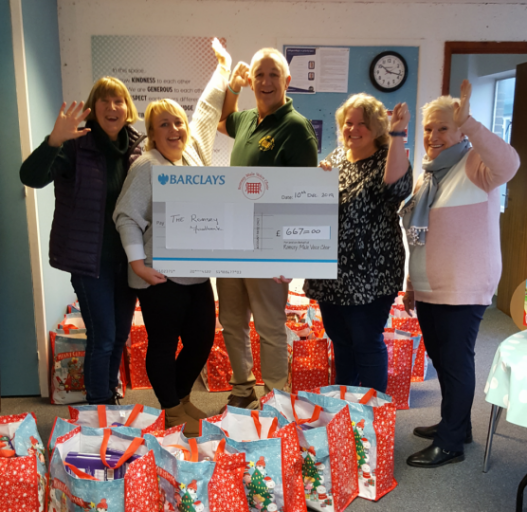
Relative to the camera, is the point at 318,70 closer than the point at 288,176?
No

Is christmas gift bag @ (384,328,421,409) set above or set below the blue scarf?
below

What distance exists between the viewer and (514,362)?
1.65 m

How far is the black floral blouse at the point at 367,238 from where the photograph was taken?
1.92m

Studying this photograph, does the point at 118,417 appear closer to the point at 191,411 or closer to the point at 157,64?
the point at 191,411

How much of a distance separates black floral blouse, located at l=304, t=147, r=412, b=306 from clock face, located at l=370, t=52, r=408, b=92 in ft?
5.68

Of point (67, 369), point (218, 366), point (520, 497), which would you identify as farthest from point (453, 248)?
point (67, 369)

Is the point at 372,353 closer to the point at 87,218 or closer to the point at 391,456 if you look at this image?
the point at 391,456

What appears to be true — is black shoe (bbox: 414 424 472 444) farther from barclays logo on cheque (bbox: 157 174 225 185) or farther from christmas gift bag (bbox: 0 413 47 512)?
christmas gift bag (bbox: 0 413 47 512)

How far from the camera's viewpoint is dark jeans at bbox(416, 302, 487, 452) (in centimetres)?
192

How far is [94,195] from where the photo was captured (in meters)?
1.97

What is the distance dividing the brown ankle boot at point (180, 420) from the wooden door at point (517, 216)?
9.99 feet

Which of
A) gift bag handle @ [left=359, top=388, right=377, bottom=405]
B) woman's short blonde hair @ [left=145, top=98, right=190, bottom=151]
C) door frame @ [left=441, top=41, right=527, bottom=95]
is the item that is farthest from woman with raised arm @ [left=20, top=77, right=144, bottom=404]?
door frame @ [left=441, top=41, right=527, bottom=95]

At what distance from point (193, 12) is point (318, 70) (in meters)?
0.89

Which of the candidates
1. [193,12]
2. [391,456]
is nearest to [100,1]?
[193,12]
